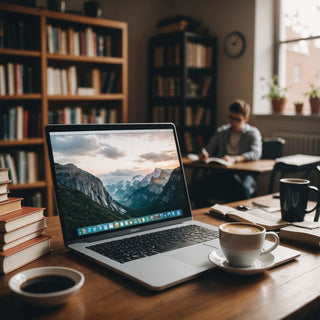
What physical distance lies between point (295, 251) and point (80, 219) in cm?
52

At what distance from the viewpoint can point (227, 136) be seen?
365 cm

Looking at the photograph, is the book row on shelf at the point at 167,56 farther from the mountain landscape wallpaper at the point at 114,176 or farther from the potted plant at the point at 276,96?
the mountain landscape wallpaper at the point at 114,176

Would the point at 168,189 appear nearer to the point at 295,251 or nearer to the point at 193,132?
the point at 295,251

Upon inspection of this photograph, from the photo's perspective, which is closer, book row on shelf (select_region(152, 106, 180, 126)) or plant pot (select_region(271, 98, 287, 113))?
plant pot (select_region(271, 98, 287, 113))

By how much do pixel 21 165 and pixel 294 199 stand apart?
266 cm

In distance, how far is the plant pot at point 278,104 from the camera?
391 centimetres

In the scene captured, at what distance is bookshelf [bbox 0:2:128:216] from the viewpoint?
3270 millimetres

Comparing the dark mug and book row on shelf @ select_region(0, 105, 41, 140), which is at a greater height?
book row on shelf @ select_region(0, 105, 41, 140)

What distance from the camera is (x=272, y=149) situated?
3.47 metres

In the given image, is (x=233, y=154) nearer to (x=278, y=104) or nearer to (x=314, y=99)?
(x=278, y=104)

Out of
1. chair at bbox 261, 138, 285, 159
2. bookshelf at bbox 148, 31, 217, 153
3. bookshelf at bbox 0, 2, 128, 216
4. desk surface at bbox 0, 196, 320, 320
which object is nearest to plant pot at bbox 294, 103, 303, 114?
chair at bbox 261, 138, 285, 159

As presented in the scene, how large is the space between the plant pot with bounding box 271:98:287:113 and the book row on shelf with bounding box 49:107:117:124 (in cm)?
159

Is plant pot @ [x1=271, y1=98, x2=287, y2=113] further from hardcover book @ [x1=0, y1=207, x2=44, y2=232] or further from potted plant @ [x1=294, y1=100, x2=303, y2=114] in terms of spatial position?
hardcover book @ [x1=0, y1=207, x2=44, y2=232]

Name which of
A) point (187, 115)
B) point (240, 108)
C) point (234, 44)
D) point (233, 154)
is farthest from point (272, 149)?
point (234, 44)
